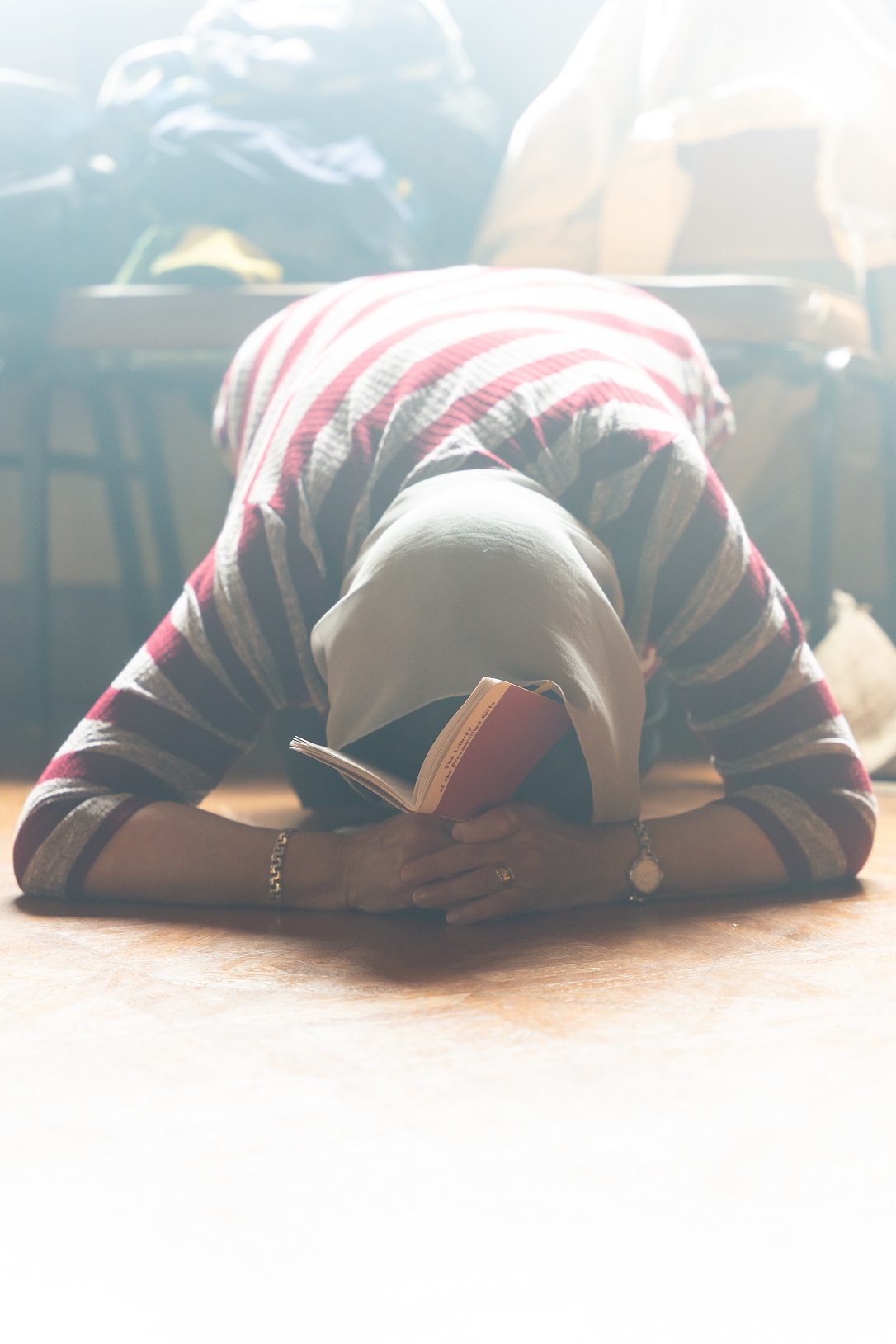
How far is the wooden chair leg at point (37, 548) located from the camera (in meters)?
1.91

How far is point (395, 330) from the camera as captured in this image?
42.9 inches

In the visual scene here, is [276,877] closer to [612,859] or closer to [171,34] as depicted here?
[612,859]

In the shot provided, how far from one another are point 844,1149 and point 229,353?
1550 millimetres

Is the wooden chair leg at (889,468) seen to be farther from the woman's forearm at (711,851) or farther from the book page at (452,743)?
the book page at (452,743)

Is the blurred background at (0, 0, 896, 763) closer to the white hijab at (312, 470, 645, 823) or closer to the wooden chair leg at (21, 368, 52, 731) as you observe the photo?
the wooden chair leg at (21, 368, 52, 731)

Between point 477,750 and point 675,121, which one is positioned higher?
point 675,121

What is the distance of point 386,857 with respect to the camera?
90cm

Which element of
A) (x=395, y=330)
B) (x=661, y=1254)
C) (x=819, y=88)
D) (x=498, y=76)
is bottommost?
(x=661, y=1254)

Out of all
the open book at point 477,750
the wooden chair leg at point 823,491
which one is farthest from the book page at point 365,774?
the wooden chair leg at point 823,491

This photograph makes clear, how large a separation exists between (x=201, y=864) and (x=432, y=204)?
5.24 feet

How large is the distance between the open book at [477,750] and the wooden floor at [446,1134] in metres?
0.12

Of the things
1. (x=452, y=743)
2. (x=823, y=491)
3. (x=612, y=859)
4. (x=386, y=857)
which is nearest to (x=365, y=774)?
(x=452, y=743)

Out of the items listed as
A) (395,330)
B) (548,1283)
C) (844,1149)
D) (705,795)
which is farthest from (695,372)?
(548,1283)

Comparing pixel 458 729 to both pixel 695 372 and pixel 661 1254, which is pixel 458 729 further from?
pixel 695 372
